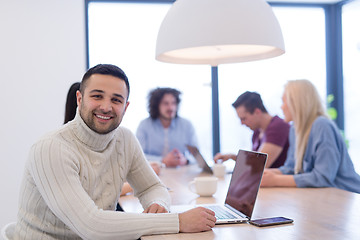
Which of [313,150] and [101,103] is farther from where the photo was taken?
[313,150]

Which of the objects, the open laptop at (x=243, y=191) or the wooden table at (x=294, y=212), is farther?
the open laptop at (x=243, y=191)

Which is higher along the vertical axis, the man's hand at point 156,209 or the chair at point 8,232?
the man's hand at point 156,209

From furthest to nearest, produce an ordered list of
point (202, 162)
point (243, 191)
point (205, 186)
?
point (202, 162) → point (205, 186) → point (243, 191)

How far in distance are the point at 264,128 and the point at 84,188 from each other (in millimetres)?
2094

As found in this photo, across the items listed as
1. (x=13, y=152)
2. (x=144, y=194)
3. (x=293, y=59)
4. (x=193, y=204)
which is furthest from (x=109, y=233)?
(x=293, y=59)

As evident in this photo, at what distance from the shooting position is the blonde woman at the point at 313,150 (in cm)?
226

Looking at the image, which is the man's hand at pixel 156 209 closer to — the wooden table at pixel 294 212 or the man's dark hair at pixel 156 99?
the wooden table at pixel 294 212

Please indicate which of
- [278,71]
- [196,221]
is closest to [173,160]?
[196,221]

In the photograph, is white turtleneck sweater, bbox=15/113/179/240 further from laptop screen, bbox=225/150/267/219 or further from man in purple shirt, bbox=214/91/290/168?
man in purple shirt, bbox=214/91/290/168

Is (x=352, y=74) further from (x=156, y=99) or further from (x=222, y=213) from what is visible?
(x=222, y=213)

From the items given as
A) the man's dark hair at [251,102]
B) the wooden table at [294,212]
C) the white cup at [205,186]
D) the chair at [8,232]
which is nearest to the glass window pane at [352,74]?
the man's dark hair at [251,102]

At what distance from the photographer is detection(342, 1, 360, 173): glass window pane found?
4703mm

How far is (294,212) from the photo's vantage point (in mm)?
1683

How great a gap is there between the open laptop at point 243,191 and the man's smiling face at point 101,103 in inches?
19.4
